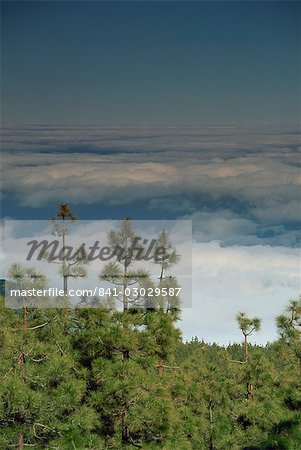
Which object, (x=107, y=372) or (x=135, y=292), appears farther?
(x=135, y=292)

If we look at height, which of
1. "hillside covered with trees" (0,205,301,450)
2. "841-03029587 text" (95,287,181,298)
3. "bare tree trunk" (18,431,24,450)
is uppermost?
"841-03029587 text" (95,287,181,298)

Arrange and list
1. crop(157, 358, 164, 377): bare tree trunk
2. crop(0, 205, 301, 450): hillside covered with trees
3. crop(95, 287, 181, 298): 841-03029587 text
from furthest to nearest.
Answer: crop(157, 358, 164, 377): bare tree trunk
crop(95, 287, 181, 298): 841-03029587 text
crop(0, 205, 301, 450): hillside covered with trees

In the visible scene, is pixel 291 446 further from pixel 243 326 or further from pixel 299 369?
pixel 243 326

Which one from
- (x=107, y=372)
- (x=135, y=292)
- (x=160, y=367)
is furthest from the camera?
(x=160, y=367)

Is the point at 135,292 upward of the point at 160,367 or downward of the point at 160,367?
upward

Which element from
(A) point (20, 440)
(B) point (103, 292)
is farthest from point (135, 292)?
(A) point (20, 440)

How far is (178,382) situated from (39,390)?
3331 millimetres

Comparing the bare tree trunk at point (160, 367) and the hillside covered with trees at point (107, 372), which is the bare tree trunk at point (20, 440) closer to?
the hillside covered with trees at point (107, 372)

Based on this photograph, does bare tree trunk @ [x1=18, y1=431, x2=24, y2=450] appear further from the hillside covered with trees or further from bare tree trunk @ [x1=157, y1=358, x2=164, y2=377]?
bare tree trunk @ [x1=157, y1=358, x2=164, y2=377]

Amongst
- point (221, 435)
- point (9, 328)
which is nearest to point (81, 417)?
point (9, 328)

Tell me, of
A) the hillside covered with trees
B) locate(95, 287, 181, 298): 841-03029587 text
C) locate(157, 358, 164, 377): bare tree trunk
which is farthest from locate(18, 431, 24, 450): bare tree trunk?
locate(157, 358, 164, 377): bare tree trunk

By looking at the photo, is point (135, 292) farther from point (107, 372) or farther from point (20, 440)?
point (20, 440)

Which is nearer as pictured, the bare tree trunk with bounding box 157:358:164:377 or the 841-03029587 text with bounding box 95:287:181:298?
the 841-03029587 text with bounding box 95:287:181:298

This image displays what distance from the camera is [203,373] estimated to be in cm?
1174
